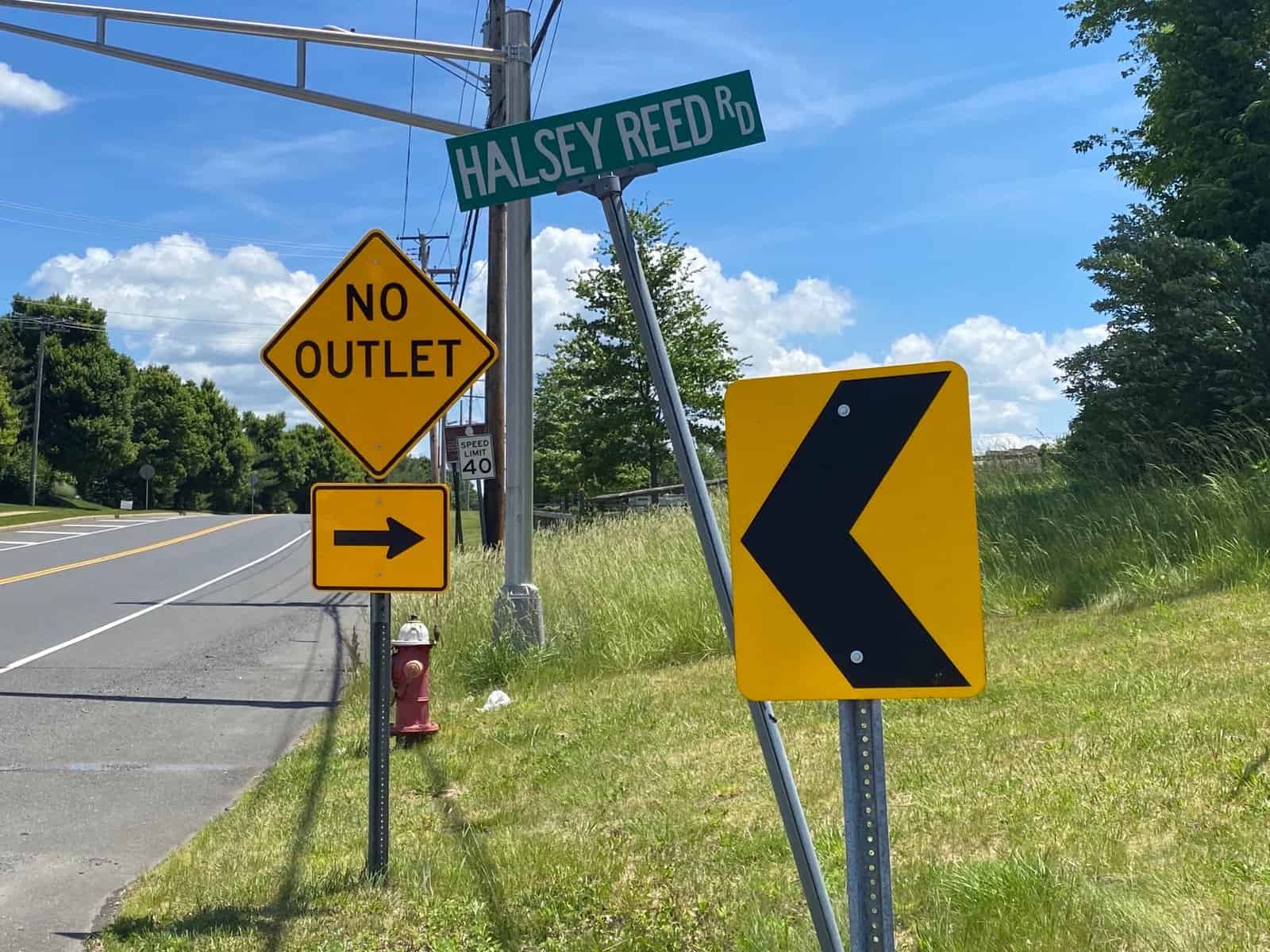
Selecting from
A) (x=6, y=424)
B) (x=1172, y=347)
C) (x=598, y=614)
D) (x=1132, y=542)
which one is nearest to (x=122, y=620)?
(x=598, y=614)

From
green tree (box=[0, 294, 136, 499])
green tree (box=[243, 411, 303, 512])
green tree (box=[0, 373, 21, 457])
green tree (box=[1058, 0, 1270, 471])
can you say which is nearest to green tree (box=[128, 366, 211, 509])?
green tree (box=[0, 294, 136, 499])

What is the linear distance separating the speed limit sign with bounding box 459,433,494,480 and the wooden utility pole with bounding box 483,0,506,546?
0.49 ft

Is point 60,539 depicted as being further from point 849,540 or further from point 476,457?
point 849,540

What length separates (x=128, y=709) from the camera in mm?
9258

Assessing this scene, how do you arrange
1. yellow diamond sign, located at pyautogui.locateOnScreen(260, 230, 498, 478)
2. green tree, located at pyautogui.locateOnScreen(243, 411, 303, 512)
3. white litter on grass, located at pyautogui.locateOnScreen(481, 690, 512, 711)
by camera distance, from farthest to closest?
green tree, located at pyautogui.locateOnScreen(243, 411, 303, 512), white litter on grass, located at pyautogui.locateOnScreen(481, 690, 512, 711), yellow diamond sign, located at pyautogui.locateOnScreen(260, 230, 498, 478)

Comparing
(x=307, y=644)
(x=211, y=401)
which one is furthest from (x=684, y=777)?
(x=211, y=401)

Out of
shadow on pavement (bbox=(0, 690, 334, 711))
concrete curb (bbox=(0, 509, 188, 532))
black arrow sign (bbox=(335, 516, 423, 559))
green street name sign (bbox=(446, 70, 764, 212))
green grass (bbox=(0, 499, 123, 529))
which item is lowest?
shadow on pavement (bbox=(0, 690, 334, 711))

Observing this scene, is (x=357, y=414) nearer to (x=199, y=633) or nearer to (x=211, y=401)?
(x=199, y=633)

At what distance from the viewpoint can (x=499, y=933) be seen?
389 centimetres

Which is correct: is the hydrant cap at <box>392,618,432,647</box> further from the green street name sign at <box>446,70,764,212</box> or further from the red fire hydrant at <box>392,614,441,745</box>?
the green street name sign at <box>446,70,764,212</box>

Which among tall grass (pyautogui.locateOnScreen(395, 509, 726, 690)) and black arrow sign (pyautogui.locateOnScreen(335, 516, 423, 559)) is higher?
black arrow sign (pyautogui.locateOnScreen(335, 516, 423, 559))

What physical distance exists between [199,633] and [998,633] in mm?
9961

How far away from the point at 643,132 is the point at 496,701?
5.86m

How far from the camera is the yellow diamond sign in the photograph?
4.70 m
